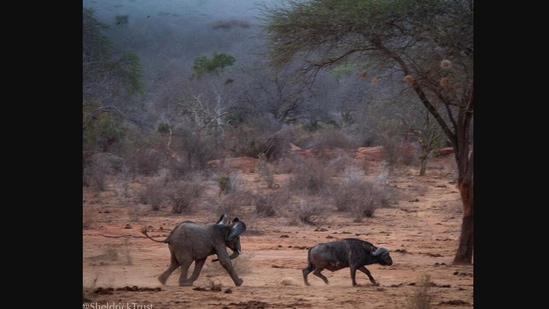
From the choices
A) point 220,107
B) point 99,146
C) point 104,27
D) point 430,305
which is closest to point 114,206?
point 99,146

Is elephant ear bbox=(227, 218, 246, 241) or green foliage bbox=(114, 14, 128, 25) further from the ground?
green foliage bbox=(114, 14, 128, 25)

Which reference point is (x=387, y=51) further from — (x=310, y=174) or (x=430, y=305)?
(x=310, y=174)

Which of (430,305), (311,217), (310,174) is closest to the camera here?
(430,305)

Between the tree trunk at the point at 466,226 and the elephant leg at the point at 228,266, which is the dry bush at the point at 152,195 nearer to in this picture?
the elephant leg at the point at 228,266

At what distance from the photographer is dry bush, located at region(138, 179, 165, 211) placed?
691 inches

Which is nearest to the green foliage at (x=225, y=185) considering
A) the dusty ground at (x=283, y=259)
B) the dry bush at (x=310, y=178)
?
the dusty ground at (x=283, y=259)

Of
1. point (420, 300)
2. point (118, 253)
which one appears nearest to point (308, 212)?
point (118, 253)

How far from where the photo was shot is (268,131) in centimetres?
2166

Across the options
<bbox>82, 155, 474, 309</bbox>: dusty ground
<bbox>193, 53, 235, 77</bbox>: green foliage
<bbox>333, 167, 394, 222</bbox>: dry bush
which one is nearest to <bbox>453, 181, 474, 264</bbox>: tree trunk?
<bbox>82, 155, 474, 309</bbox>: dusty ground

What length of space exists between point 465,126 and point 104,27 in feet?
27.6

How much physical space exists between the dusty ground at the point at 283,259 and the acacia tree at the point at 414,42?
1661mm

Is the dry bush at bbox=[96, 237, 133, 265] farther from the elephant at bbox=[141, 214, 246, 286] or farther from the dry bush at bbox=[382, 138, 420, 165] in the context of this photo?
the dry bush at bbox=[382, 138, 420, 165]

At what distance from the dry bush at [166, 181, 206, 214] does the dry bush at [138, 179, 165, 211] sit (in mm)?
162

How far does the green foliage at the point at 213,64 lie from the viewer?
71.3ft
